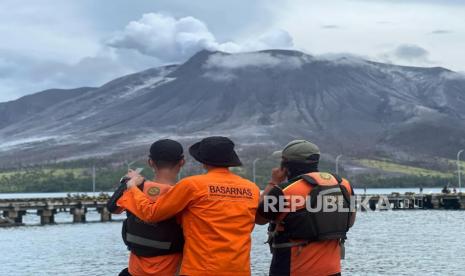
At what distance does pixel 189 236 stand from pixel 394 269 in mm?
40844

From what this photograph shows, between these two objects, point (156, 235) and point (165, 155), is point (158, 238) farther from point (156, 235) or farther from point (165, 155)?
point (165, 155)

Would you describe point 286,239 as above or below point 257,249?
above

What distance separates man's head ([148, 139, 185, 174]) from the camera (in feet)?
29.0

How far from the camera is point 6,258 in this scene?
5822 cm

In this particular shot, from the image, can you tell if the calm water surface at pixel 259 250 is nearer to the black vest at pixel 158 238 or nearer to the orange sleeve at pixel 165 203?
the black vest at pixel 158 238

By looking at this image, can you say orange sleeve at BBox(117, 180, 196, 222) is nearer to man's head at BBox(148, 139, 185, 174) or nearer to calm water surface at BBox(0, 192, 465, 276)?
man's head at BBox(148, 139, 185, 174)

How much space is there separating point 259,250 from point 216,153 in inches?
2133

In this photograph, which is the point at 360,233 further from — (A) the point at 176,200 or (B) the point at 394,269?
(A) the point at 176,200

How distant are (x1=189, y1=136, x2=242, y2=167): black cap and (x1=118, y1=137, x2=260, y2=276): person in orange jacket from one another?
12 centimetres

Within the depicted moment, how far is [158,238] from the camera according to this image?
8.47 meters

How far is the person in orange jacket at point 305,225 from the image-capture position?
29.2ft

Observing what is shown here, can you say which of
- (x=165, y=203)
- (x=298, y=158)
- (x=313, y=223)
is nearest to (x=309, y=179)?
(x=298, y=158)

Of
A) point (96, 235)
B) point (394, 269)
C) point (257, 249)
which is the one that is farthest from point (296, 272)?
point (96, 235)

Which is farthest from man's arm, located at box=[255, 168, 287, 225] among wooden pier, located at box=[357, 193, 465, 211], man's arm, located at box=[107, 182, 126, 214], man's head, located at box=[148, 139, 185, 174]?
wooden pier, located at box=[357, 193, 465, 211]
